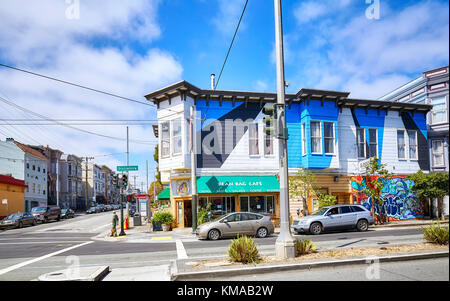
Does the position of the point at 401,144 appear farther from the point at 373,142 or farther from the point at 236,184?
the point at 236,184

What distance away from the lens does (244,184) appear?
2177 cm

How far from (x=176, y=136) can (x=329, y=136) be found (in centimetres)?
1076

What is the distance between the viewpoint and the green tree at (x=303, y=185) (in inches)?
845

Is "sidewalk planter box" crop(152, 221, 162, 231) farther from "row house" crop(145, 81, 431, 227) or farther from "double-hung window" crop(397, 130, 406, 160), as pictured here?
"double-hung window" crop(397, 130, 406, 160)

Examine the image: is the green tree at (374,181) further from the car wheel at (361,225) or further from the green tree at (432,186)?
the car wheel at (361,225)

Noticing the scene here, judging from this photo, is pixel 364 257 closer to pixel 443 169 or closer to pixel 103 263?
pixel 103 263

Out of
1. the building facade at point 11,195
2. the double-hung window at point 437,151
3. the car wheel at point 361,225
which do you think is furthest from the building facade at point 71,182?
the double-hung window at point 437,151

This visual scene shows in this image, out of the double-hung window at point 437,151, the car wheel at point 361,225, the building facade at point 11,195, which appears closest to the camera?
the car wheel at point 361,225

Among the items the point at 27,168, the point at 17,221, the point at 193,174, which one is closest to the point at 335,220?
the point at 193,174

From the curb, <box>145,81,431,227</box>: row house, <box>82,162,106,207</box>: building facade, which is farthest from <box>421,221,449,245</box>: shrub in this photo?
<box>82,162,106,207</box>: building facade

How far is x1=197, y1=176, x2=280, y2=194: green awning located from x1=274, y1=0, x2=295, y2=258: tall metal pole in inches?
480

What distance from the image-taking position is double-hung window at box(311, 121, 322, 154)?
22844 millimetres

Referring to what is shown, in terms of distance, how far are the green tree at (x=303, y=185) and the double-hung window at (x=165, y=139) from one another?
859 centimetres
